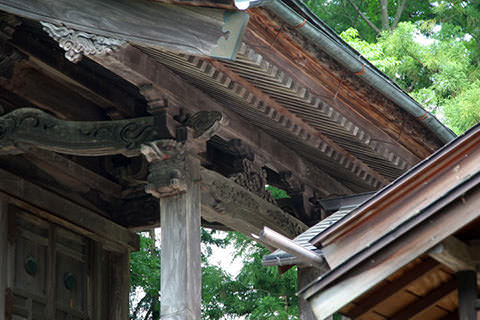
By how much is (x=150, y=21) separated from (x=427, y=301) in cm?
270

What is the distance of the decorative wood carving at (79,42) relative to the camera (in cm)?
673

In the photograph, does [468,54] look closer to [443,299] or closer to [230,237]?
[230,237]

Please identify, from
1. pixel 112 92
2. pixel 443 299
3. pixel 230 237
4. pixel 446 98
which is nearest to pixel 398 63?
pixel 446 98

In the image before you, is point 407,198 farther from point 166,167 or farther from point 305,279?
point 305,279

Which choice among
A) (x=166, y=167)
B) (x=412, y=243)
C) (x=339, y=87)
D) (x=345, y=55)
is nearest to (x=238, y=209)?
(x=166, y=167)

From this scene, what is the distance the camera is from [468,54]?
727 inches

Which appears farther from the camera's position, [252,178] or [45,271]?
[45,271]

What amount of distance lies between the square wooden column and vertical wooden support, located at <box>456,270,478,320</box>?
2.78 metres

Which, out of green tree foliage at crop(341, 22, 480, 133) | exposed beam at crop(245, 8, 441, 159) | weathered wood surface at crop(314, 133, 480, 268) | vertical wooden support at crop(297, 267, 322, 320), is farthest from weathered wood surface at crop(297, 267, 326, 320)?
green tree foliage at crop(341, 22, 480, 133)

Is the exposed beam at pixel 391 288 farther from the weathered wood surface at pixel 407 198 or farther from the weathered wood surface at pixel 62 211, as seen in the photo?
the weathered wood surface at pixel 62 211

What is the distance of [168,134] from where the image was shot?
802cm

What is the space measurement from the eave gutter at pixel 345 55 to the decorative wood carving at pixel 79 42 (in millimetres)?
928

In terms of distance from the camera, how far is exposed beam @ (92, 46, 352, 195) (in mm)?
7465

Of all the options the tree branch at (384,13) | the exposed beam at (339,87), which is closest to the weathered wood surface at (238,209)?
the exposed beam at (339,87)
